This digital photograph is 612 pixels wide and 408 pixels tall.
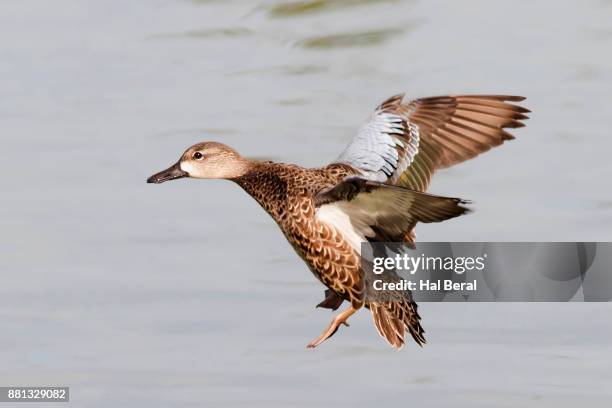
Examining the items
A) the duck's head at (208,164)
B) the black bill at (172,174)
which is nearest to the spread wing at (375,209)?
the duck's head at (208,164)

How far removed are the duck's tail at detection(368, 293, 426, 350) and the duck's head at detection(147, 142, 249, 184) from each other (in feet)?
4.08

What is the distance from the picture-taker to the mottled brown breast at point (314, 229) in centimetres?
1017

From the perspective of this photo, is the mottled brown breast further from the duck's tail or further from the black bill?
the black bill

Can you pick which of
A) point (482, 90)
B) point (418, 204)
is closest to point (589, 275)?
point (418, 204)

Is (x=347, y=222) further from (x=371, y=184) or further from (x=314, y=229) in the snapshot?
(x=371, y=184)

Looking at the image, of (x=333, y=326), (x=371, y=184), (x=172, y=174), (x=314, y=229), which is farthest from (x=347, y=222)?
(x=172, y=174)

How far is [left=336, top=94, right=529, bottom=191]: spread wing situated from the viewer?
1077 cm

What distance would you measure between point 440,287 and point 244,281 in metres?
2.94

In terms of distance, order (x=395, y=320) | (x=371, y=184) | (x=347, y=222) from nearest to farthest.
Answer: (x=371, y=184), (x=347, y=222), (x=395, y=320)

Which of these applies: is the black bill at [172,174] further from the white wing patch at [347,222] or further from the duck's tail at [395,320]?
the duck's tail at [395,320]

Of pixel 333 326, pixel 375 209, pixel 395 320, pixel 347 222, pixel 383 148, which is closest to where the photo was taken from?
pixel 375 209

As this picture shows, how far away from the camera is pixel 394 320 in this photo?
10.6m

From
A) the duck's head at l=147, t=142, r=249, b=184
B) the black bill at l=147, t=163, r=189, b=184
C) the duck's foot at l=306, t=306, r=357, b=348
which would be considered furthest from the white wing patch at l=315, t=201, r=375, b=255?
the black bill at l=147, t=163, r=189, b=184

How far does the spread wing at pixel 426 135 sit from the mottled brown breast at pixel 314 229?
265mm
